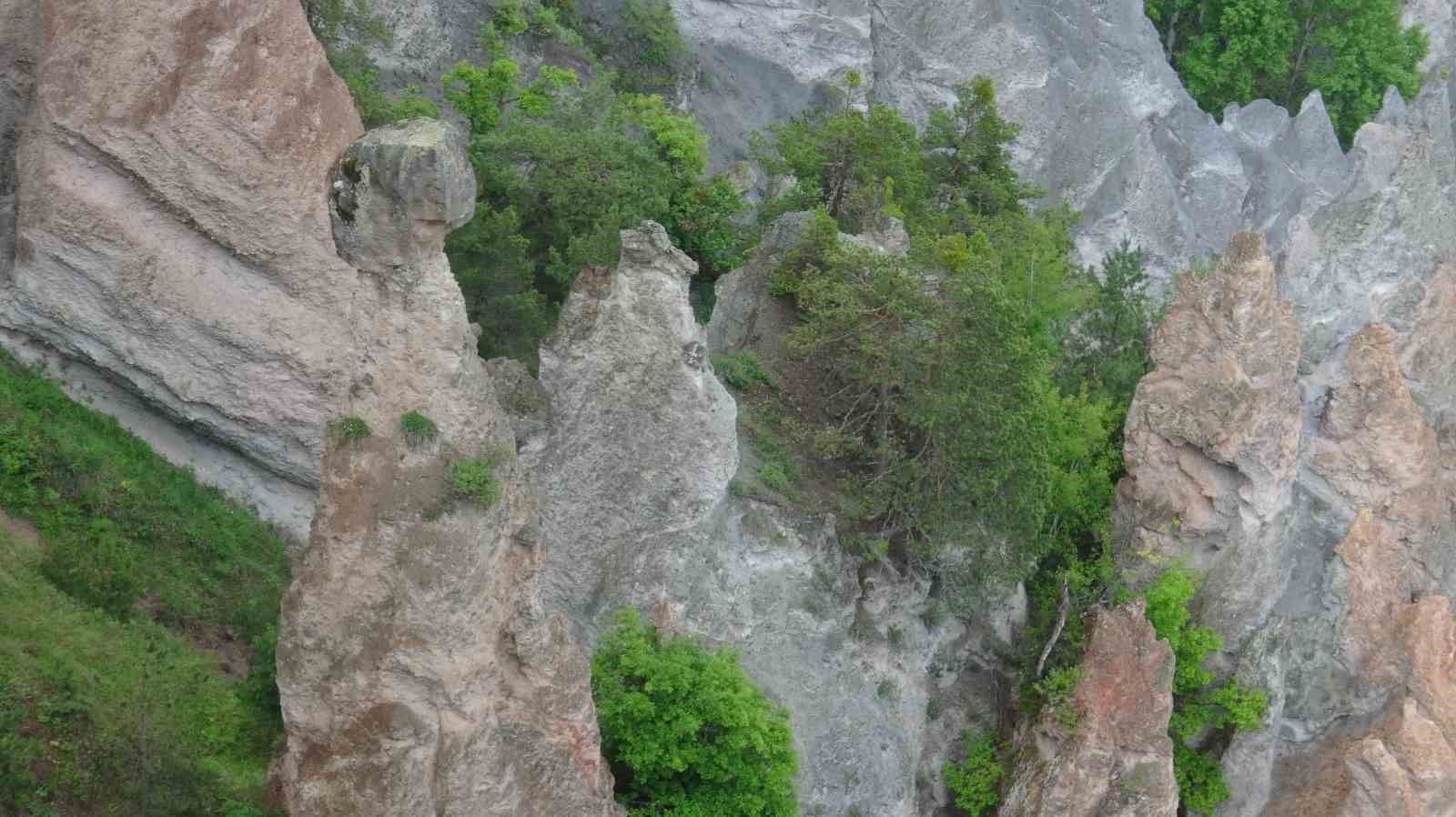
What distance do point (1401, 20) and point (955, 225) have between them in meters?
35.4

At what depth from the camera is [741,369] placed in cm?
2595

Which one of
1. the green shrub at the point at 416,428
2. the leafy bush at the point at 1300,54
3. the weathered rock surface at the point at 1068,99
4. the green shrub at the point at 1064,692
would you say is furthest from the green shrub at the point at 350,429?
the leafy bush at the point at 1300,54

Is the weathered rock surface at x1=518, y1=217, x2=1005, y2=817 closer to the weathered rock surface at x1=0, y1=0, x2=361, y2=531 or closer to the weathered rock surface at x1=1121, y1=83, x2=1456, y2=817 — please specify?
the weathered rock surface at x1=0, y1=0, x2=361, y2=531

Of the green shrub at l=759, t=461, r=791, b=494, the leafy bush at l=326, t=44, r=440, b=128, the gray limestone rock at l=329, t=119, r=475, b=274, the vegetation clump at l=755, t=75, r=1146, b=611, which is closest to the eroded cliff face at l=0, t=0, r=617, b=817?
the gray limestone rock at l=329, t=119, r=475, b=274

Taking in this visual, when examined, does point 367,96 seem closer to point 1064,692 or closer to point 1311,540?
point 1064,692

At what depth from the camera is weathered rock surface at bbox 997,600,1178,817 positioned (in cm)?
2566

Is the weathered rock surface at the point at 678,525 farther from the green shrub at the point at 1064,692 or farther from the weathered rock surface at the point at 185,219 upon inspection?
the weathered rock surface at the point at 185,219

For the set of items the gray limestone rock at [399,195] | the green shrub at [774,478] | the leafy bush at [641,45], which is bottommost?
the leafy bush at [641,45]

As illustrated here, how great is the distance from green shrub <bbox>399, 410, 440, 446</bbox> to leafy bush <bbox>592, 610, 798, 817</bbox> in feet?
18.4

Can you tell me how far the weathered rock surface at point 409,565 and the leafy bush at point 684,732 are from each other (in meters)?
3.10

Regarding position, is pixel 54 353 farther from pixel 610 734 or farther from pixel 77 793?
pixel 610 734

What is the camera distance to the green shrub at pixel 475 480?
15.6 meters

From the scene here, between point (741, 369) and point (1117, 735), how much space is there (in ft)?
29.2

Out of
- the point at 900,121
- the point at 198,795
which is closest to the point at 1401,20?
the point at 900,121
